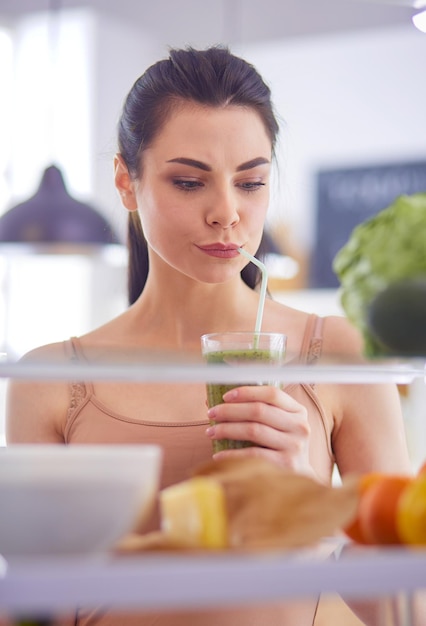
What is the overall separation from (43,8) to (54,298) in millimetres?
1770

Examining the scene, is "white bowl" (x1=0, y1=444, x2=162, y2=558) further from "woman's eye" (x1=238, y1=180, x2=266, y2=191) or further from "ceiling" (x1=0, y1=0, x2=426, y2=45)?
"ceiling" (x1=0, y1=0, x2=426, y2=45)

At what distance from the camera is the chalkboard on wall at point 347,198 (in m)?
5.70

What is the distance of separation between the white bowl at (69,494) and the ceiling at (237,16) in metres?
5.47

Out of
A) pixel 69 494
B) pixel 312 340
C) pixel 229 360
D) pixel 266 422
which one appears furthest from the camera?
pixel 312 340

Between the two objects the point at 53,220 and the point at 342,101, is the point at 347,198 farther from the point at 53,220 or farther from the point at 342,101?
the point at 53,220

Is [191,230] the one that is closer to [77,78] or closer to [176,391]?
[176,391]

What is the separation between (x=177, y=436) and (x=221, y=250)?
0.32 m

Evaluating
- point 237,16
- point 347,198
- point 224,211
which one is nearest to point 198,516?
point 224,211

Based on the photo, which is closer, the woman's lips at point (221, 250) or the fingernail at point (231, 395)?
the fingernail at point (231, 395)

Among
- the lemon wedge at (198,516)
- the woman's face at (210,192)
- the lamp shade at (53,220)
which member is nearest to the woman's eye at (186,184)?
the woman's face at (210,192)

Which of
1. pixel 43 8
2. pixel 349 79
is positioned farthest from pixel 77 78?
pixel 349 79

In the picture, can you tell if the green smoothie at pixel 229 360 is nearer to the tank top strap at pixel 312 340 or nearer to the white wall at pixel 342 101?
the tank top strap at pixel 312 340

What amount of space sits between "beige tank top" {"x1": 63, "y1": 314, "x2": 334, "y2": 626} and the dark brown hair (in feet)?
1.10

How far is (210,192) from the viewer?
1507 mm
